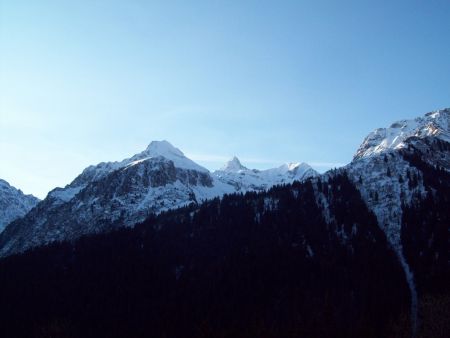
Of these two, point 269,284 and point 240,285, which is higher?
point 269,284

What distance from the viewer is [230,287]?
15900 cm

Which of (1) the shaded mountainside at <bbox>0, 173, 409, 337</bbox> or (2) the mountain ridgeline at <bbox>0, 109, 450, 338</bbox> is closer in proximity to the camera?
(2) the mountain ridgeline at <bbox>0, 109, 450, 338</bbox>

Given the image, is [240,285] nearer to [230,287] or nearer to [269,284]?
[230,287]

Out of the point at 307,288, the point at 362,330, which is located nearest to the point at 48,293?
the point at 307,288

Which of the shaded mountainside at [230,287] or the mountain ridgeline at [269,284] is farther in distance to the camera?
the shaded mountainside at [230,287]

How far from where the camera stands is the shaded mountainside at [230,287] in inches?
5217

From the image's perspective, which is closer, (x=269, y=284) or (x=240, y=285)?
(x=269, y=284)

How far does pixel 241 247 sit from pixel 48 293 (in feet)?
229

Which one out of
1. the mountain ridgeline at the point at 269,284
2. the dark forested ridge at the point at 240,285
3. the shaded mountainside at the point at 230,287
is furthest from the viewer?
the dark forested ridge at the point at 240,285

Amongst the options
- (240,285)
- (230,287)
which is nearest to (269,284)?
(240,285)

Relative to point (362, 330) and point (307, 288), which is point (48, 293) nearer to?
point (307, 288)

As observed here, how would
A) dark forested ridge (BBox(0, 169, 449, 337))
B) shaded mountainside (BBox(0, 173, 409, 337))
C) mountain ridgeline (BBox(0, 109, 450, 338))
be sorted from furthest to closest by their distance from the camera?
dark forested ridge (BBox(0, 169, 449, 337)) → shaded mountainside (BBox(0, 173, 409, 337)) → mountain ridgeline (BBox(0, 109, 450, 338))

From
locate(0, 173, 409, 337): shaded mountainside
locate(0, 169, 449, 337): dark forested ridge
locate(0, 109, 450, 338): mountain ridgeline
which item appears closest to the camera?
locate(0, 109, 450, 338): mountain ridgeline

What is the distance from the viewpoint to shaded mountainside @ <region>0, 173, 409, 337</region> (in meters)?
132
